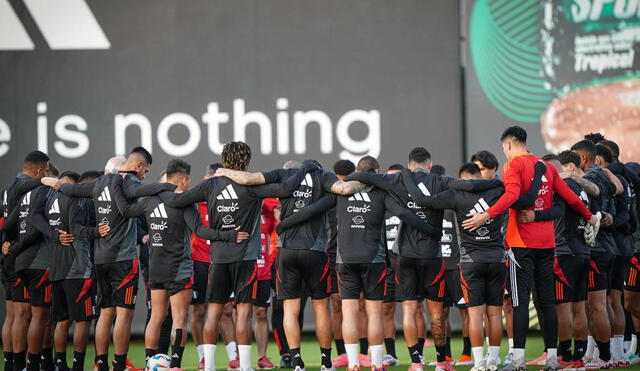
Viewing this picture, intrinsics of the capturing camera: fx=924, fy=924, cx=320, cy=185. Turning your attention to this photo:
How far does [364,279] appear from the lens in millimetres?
8258

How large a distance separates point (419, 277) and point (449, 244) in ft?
3.71

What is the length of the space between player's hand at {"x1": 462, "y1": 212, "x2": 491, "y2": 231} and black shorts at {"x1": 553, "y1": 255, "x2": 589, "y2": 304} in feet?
3.56

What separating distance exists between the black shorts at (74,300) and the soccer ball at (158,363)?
2.98 feet

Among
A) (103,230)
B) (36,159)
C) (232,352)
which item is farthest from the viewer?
(232,352)

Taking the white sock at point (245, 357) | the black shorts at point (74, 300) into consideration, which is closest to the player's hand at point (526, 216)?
the white sock at point (245, 357)

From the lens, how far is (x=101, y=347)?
8664mm

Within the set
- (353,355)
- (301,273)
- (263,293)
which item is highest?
(301,273)

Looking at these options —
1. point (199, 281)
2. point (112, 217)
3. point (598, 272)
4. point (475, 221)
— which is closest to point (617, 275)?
point (598, 272)

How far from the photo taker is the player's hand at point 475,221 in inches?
315

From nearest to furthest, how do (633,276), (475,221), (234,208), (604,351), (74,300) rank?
(475,221)
(234,208)
(74,300)
(604,351)
(633,276)

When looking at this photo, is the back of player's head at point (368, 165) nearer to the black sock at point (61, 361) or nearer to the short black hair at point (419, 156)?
the short black hair at point (419, 156)

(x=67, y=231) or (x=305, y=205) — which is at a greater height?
(x=305, y=205)

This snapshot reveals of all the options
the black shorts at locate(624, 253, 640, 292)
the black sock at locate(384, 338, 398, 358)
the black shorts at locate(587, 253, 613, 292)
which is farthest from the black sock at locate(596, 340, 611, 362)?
the black sock at locate(384, 338, 398, 358)

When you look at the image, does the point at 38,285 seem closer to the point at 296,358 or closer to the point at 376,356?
the point at 296,358
